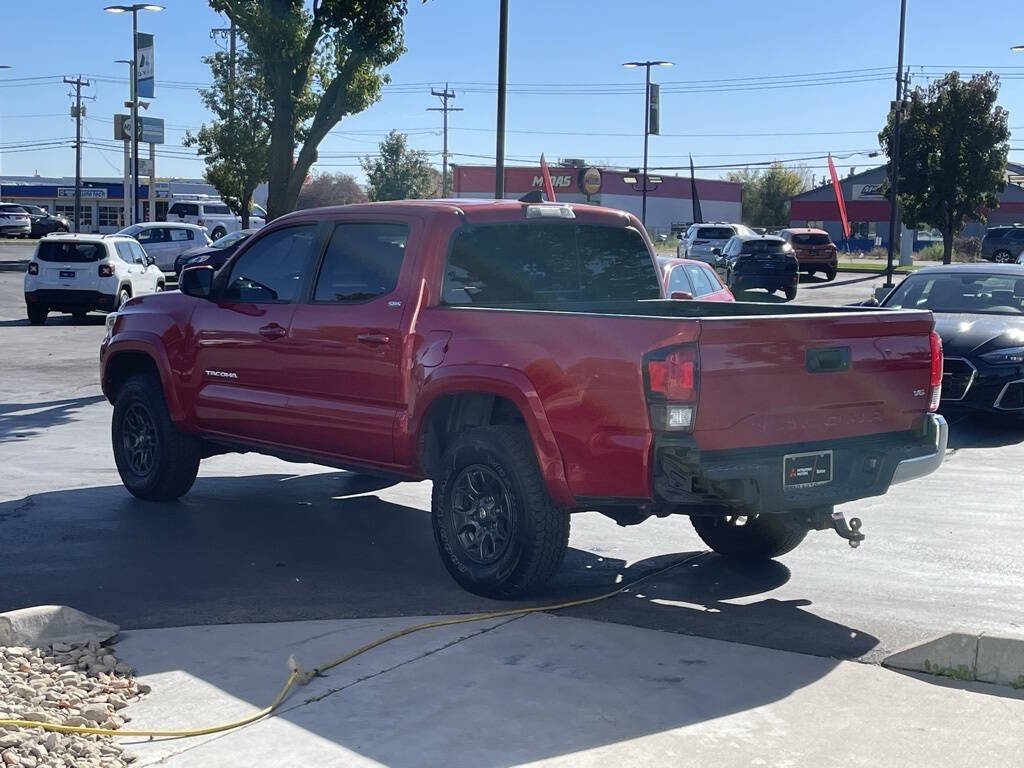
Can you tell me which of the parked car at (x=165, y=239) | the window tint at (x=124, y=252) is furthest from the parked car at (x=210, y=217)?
the window tint at (x=124, y=252)

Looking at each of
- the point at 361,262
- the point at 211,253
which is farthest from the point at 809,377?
the point at 211,253

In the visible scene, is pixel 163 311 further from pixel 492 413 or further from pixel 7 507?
pixel 492 413

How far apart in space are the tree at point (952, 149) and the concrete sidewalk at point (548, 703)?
44.8m

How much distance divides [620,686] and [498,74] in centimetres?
1393

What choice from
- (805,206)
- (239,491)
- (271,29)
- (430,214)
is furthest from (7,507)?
(805,206)

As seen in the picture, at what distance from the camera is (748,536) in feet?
24.4

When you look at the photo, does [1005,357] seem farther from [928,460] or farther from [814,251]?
[814,251]

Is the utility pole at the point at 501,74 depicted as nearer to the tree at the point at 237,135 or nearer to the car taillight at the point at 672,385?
the car taillight at the point at 672,385

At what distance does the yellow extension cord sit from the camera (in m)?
4.80

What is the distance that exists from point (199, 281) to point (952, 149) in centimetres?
4411

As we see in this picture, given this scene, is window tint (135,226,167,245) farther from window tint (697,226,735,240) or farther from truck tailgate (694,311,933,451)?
truck tailgate (694,311,933,451)

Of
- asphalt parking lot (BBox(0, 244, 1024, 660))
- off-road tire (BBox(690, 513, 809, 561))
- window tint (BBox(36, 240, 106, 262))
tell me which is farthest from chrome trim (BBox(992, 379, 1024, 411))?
window tint (BBox(36, 240, 106, 262))

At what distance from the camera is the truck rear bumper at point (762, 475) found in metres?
5.87

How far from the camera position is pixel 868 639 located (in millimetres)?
6043
